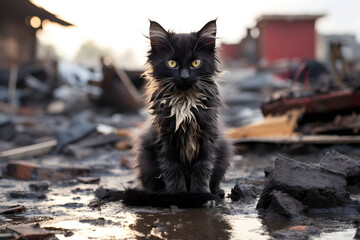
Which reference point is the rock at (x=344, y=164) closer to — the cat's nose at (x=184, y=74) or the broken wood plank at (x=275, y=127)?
the cat's nose at (x=184, y=74)

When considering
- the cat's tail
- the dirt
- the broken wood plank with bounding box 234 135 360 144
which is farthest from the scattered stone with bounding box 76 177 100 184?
the broken wood plank with bounding box 234 135 360 144

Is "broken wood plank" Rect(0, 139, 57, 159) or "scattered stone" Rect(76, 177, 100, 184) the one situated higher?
"broken wood plank" Rect(0, 139, 57, 159)

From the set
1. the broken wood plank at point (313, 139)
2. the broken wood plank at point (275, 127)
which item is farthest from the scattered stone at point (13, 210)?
the broken wood plank at point (275, 127)

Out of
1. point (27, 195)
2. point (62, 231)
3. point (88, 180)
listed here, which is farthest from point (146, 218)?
point (88, 180)

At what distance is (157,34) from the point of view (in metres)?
3.68

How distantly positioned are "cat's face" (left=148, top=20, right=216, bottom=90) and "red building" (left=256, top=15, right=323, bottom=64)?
2811cm

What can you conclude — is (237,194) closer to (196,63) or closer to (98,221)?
(196,63)

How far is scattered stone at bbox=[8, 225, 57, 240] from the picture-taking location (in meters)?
2.44

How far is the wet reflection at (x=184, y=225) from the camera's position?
8.62ft

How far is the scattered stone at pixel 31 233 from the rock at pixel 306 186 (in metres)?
1.63

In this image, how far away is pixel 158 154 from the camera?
3.75 meters

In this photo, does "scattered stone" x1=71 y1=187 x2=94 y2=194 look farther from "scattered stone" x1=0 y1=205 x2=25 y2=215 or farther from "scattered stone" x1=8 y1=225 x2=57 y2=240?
"scattered stone" x1=8 y1=225 x2=57 y2=240

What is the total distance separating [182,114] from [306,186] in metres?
1.16

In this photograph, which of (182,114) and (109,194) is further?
(109,194)
